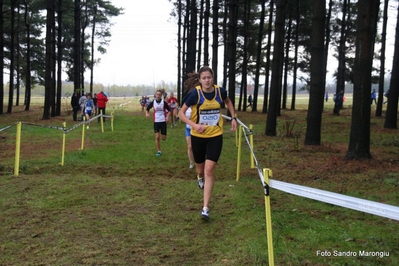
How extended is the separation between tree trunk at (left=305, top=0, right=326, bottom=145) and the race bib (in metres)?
8.01

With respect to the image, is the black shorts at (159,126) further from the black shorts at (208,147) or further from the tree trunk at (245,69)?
the tree trunk at (245,69)

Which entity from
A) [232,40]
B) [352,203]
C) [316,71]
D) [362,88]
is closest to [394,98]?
[316,71]

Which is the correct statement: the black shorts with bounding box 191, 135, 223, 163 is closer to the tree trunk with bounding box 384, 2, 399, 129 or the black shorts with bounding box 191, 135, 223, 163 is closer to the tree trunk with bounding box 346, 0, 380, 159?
the tree trunk with bounding box 346, 0, 380, 159

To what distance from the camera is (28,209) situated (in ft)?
19.5

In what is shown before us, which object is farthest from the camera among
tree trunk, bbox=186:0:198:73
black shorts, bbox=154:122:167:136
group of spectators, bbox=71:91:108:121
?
tree trunk, bbox=186:0:198:73

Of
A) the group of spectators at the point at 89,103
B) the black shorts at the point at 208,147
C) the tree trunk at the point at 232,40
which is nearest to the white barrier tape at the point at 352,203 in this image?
the black shorts at the point at 208,147

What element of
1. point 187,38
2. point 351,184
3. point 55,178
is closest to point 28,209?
point 55,178

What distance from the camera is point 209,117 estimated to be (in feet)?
18.3

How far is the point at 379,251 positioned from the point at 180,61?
39.8 metres

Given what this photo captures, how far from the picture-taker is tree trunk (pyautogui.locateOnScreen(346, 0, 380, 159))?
9609 millimetres

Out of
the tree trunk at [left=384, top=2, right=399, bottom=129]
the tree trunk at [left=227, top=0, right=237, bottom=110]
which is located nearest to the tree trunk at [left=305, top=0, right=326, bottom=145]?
the tree trunk at [left=384, top=2, right=399, bottom=129]

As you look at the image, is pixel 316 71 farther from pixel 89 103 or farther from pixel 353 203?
pixel 89 103

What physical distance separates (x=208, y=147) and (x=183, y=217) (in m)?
1.07

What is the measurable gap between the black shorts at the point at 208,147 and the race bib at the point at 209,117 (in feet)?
0.73
